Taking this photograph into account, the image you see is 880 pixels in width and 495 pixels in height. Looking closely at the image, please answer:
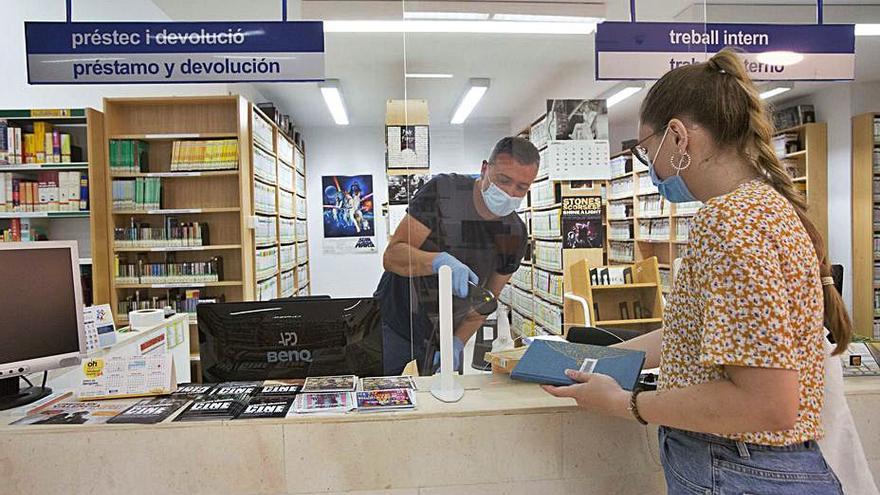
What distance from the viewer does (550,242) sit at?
126 inches

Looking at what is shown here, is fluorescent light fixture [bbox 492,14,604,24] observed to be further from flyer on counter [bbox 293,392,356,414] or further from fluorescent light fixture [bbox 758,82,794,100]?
fluorescent light fixture [bbox 758,82,794,100]

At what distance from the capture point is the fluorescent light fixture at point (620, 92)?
3.21 meters

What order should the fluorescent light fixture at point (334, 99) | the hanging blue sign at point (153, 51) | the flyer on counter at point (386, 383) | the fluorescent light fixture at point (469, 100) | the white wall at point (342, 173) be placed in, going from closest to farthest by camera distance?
1. the flyer on counter at point (386, 383)
2. the hanging blue sign at point (153, 51)
3. the fluorescent light fixture at point (469, 100)
4. the fluorescent light fixture at point (334, 99)
5. the white wall at point (342, 173)

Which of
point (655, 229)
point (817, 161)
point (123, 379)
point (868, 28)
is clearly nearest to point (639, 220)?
point (655, 229)

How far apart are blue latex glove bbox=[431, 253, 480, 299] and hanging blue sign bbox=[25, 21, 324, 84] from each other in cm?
122

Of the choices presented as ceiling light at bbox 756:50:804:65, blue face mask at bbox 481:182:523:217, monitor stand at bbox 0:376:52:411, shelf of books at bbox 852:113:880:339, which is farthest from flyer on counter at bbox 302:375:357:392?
shelf of books at bbox 852:113:880:339

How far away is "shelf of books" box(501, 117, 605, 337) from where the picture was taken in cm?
301

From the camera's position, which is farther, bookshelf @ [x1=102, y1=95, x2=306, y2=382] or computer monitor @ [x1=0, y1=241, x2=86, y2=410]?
bookshelf @ [x1=102, y1=95, x2=306, y2=382]

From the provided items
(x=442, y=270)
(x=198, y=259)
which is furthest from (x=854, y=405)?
(x=198, y=259)

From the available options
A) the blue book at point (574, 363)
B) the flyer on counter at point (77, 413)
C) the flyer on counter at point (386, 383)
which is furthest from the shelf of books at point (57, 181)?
the blue book at point (574, 363)

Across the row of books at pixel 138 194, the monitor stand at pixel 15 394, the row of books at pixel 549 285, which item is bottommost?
the monitor stand at pixel 15 394

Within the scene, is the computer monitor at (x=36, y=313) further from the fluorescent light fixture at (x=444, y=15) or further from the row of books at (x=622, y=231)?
the row of books at (x=622, y=231)

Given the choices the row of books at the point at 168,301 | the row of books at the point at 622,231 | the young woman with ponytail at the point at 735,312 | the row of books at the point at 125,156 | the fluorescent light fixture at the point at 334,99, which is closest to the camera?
the young woman with ponytail at the point at 735,312

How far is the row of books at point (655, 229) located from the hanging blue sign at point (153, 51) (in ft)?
16.9
